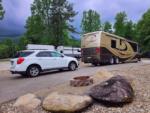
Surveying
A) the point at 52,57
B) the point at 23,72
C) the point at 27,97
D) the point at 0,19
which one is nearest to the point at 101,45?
the point at 52,57

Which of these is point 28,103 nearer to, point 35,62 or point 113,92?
point 113,92

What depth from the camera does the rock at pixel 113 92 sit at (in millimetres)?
8008

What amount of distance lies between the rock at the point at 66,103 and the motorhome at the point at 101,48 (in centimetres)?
1878

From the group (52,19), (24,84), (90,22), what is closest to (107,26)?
(90,22)

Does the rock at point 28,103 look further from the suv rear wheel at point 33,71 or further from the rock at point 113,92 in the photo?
the suv rear wheel at point 33,71

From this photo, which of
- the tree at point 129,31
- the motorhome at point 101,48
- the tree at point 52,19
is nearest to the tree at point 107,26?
the tree at point 129,31

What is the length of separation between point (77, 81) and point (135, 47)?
24.7 metres

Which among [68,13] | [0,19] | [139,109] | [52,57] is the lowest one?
[139,109]

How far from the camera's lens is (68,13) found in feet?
195

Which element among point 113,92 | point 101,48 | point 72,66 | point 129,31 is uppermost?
point 129,31

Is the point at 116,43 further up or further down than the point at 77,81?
further up

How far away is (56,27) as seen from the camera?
5884 centimetres

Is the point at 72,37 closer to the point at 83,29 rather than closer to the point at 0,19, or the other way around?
the point at 83,29

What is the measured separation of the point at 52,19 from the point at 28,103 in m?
51.8
